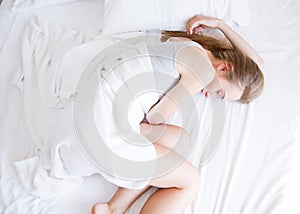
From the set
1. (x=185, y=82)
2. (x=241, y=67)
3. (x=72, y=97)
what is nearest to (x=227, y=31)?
(x=241, y=67)

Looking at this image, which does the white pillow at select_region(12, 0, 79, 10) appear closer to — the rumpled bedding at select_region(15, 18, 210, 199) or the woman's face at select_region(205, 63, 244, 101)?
the rumpled bedding at select_region(15, 18, 210, 199)

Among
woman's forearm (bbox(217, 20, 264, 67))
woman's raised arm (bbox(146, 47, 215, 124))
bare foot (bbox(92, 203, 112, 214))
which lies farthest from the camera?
woman's forearm (bbox(217, 20, 264, 67))

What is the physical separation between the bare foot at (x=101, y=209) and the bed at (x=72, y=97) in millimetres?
41

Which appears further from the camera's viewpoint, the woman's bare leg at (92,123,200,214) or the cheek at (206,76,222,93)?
the cheek at (206,76,222,93)

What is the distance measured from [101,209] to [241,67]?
589 mm

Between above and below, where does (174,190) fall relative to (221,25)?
below

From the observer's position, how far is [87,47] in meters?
Result: 1.18

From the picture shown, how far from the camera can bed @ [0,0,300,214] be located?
972 mm

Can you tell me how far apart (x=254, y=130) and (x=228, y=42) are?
335mm

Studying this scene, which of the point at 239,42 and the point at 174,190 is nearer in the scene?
the point at 174,190

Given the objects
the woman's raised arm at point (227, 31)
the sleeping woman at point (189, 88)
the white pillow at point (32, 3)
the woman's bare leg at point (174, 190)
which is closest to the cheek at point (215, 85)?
the sleeping woman at point (189, 88)

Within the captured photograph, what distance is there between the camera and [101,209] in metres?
0.94

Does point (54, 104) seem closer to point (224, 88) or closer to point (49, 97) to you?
point (49, 97)

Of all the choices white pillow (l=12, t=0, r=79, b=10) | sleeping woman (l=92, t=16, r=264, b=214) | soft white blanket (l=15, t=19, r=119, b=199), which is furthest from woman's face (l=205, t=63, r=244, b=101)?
white pillow (l=12, t=0, r=79, b=10)
